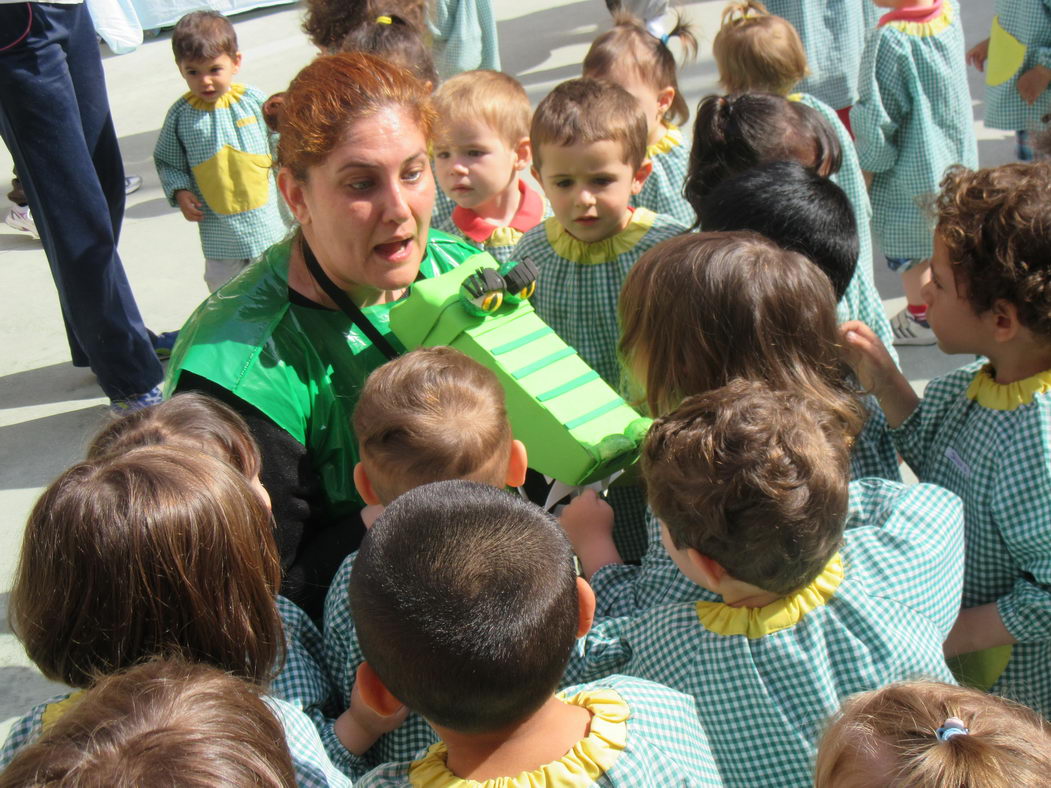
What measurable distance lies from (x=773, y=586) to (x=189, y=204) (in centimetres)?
340

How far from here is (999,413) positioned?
1.70 metres

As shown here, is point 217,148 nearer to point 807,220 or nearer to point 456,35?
point 456,35

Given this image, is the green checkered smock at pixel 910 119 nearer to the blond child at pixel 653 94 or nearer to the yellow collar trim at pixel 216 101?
the blond child at pixel 653 94

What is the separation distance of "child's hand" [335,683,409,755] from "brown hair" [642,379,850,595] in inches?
19.5

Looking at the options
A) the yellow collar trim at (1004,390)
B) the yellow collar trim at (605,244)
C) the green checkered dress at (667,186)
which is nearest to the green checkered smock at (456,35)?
the green checkered dress at (667,186)

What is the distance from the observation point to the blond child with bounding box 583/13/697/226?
326 centimetres

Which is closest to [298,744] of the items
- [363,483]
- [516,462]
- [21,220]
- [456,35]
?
[363,483]

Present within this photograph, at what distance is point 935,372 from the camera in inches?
148

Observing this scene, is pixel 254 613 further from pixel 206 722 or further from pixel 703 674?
pixel 703 674

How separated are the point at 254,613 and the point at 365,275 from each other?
0.72m

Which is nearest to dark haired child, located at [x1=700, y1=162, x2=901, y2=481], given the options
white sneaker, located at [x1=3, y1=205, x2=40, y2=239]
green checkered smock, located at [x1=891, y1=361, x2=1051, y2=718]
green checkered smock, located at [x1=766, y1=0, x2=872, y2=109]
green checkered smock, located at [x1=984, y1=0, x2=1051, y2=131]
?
green checkered smock, located at [x1=891, y1=361, x2=1051, y2=718]

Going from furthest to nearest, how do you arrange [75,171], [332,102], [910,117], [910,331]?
1. [910,331]
2. [910,117]
3. [75,171]
4. [332,102]

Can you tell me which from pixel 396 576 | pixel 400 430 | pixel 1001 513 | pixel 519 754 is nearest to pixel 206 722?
pixel 396 576

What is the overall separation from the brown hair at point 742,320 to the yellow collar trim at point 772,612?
31cm
